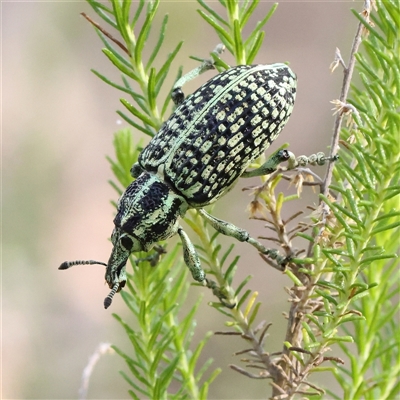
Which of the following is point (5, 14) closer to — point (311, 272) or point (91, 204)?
point (91, 204)

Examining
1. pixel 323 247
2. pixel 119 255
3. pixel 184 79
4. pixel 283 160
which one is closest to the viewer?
pixel 323 247

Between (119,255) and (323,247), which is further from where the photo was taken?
(119,255)

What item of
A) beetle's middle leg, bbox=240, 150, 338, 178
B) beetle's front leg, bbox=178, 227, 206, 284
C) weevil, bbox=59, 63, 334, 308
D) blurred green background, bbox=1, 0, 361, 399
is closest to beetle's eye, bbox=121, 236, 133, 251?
weevil, bbox=59, 63, 334, 308

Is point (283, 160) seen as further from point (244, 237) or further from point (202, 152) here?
point (244, 237)

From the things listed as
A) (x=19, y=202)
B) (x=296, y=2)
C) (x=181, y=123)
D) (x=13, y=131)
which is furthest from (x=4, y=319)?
(x=296, y=2)

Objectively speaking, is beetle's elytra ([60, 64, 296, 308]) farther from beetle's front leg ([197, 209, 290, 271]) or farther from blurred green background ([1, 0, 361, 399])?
blurred green background ([1, 0, 361, 399])

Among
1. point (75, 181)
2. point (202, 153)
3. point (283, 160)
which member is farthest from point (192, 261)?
point (75, 181)
